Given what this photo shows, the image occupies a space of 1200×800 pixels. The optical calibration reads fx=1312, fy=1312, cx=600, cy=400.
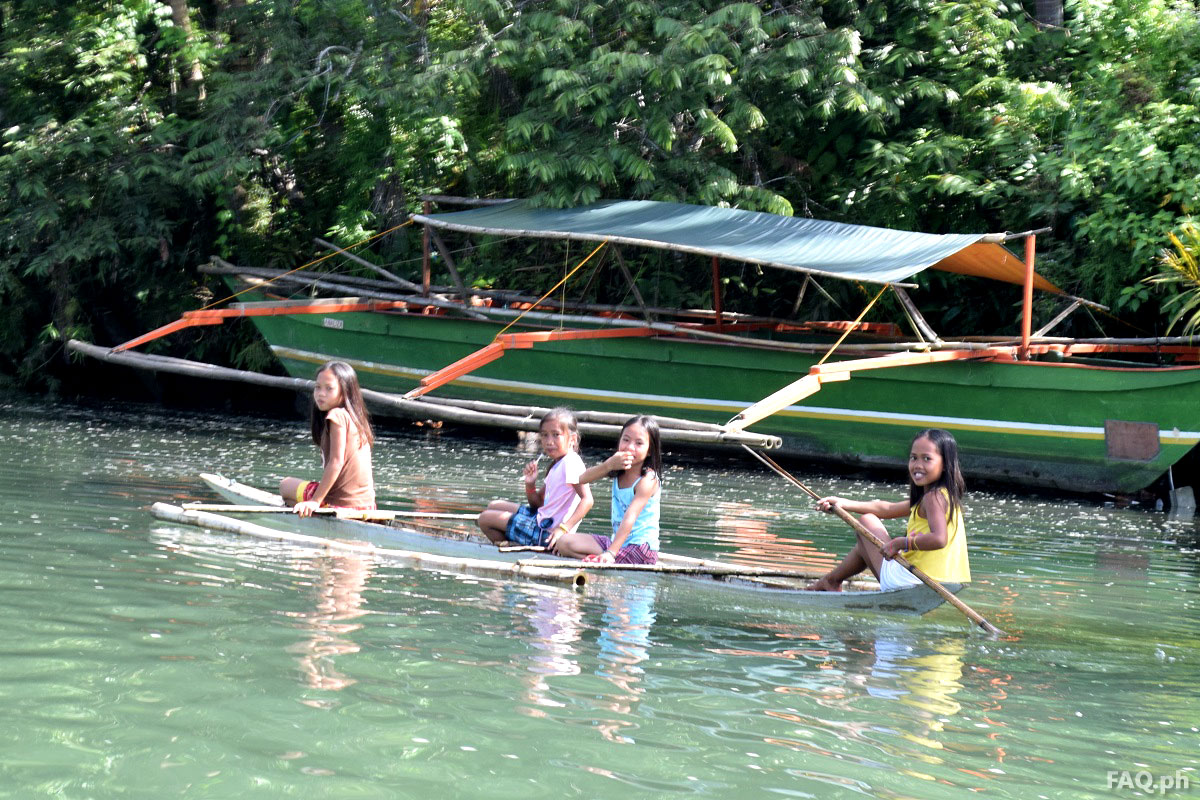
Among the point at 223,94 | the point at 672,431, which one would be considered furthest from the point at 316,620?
the point at 223,94

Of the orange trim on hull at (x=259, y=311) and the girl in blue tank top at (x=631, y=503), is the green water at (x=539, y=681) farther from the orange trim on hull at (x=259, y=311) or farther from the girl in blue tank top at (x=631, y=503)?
the orange trim on hull at (x=259, y=311)

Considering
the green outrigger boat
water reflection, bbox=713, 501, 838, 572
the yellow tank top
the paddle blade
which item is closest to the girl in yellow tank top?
the yellow tank top

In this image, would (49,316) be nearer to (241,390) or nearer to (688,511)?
(241,390)

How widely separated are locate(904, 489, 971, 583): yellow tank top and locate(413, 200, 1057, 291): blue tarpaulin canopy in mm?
5114

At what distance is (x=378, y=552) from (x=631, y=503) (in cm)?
150

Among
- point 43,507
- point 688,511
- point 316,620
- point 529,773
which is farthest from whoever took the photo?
point 688,511

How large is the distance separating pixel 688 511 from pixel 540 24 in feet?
22.6

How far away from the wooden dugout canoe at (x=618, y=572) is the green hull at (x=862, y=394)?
596 cm

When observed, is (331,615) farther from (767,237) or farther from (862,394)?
(862,394)

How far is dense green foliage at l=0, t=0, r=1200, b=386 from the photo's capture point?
1419 cm

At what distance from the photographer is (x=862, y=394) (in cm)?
1351

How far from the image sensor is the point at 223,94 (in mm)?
17281

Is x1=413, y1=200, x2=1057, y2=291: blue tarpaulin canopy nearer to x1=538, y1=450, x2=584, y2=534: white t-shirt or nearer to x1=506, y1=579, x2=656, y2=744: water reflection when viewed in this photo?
x1=538, y1=450, x2=584, y2=534: white t-shirt

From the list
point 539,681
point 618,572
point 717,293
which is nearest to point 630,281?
point 717,293
